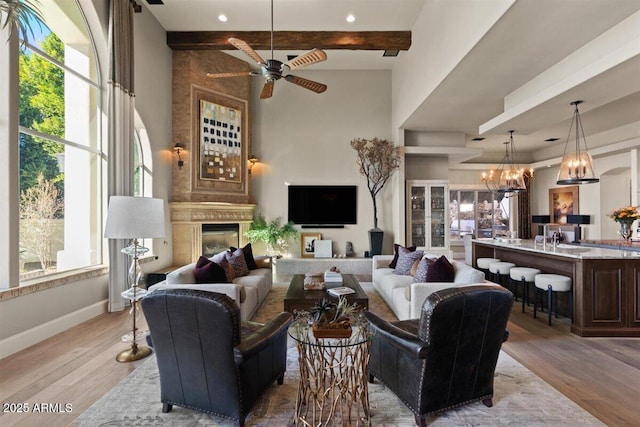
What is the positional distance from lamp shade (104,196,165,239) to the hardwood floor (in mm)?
1179

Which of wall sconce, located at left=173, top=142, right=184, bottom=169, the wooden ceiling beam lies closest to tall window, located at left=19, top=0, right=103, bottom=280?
wall sconce, located at left=173, top=142, right=184, bottom=169

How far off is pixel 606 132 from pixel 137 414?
393 inches

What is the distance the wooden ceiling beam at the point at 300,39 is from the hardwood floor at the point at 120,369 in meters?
5.00

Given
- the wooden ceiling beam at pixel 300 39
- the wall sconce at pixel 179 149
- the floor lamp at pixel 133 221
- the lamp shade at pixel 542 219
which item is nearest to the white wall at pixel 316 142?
the wooden ceiling beam at pixel 300 39

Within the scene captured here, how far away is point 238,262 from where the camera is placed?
4.50 metres

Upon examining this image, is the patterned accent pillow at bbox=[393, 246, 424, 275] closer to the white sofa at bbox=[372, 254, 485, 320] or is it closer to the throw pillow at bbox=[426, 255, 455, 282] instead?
the white sofa at bbox=[372, 254, 485, 320]

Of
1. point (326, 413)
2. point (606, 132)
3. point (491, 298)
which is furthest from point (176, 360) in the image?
point (606, 132)

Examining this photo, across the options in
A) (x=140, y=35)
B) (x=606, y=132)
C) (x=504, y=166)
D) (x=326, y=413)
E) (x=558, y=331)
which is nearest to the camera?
(x=326, y=413)

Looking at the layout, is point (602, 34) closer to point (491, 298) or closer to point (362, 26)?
point (491, 298)

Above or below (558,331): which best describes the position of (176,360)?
above

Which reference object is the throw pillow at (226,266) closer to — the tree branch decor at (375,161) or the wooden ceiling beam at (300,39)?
the tree branch decor at (375,161)

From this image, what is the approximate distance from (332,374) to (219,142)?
5531 millimetres

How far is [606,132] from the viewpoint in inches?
291

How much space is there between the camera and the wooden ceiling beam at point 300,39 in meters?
5.88
